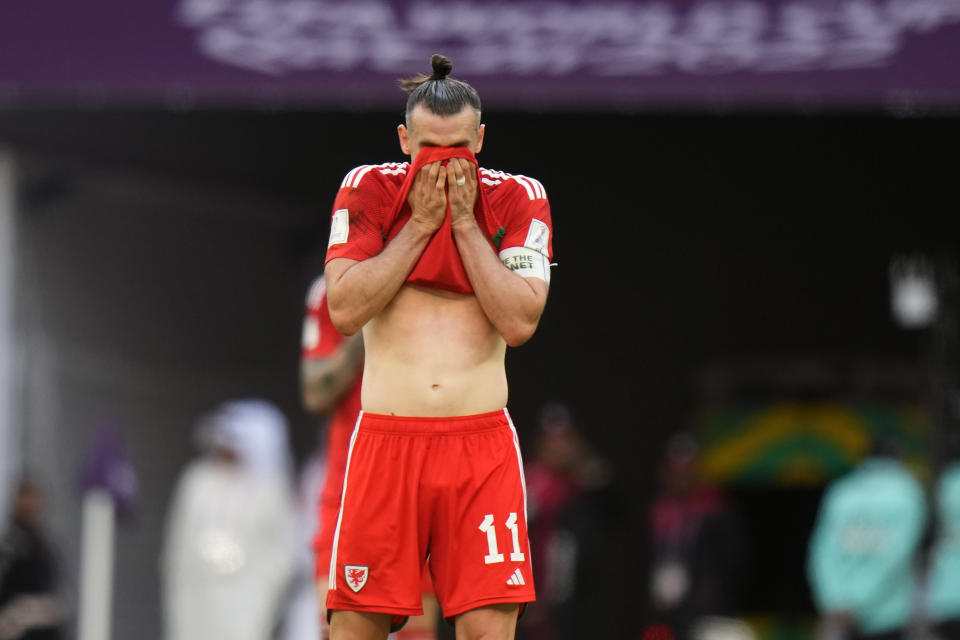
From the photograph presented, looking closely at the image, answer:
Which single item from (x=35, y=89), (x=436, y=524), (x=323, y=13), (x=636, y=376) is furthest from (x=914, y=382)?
(x=436, y=524)

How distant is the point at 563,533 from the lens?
40.0 ft

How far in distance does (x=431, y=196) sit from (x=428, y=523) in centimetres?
85

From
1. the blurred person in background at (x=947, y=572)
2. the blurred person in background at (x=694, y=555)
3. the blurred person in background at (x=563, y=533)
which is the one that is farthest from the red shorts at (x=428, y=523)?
the blurred person in background at (x=563, y=533)

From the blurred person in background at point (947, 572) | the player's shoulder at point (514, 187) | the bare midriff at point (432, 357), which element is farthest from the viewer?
the blurred person in background at point (947, 572)

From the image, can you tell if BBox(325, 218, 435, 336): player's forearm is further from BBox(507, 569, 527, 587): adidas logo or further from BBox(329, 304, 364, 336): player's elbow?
BBox(507, 569, 527, 587): adidas logo

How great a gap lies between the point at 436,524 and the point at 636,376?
11.0m

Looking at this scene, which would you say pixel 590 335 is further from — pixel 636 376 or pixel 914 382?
pixel 914 382

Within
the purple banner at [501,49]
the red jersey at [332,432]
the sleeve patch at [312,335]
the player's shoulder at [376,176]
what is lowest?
the red jersey at [332,432]

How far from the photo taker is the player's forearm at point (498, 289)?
4281 mm

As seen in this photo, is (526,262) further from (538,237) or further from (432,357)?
(432,357)

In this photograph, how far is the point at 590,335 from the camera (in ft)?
50.0

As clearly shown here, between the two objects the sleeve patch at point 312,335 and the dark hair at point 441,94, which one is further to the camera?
the sleeve patch at point 312,335

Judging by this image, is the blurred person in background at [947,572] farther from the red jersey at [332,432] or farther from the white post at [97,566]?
the white post at [97,566]

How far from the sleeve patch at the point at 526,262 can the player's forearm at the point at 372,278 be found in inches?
8.9
